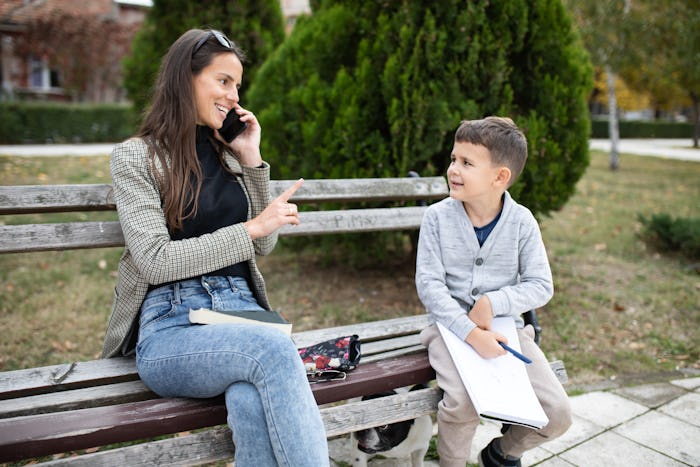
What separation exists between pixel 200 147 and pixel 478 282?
4.16ft

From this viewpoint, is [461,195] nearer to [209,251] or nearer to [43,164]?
[209,251]

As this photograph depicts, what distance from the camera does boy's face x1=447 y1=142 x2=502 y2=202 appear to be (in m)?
2.46

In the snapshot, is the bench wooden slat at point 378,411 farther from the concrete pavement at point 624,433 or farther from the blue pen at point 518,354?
the concrete pavement at point 624,433

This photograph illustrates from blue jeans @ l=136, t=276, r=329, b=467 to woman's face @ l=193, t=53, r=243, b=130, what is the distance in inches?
33.2

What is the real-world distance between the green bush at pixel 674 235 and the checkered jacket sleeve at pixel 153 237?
5417 millimetres

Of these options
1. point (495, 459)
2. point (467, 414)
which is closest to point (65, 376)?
point (467, 414)

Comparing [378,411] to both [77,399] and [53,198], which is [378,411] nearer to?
[77,399]

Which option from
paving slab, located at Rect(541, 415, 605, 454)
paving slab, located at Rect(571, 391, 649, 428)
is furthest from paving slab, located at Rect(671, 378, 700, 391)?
paving slab, located at Rect(541, 415, 605, 454)

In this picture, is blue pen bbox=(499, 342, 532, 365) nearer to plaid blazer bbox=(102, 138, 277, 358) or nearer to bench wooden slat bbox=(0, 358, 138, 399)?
plaid blazer bbox=(102, 138, 277, 358)

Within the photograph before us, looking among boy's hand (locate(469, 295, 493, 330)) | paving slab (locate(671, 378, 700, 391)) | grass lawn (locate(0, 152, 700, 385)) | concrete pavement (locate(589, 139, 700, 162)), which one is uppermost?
boy's hand (locate(469, 295, 493, 330))

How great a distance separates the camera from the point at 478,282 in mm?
2482

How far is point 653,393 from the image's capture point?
11.6 feet

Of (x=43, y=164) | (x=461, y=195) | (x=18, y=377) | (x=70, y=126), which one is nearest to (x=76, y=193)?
(x=18, y=377)

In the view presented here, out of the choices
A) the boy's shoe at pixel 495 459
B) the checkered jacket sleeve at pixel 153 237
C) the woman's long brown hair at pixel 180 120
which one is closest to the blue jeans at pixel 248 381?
the checkered jacket sleeve at pixel 153 237
